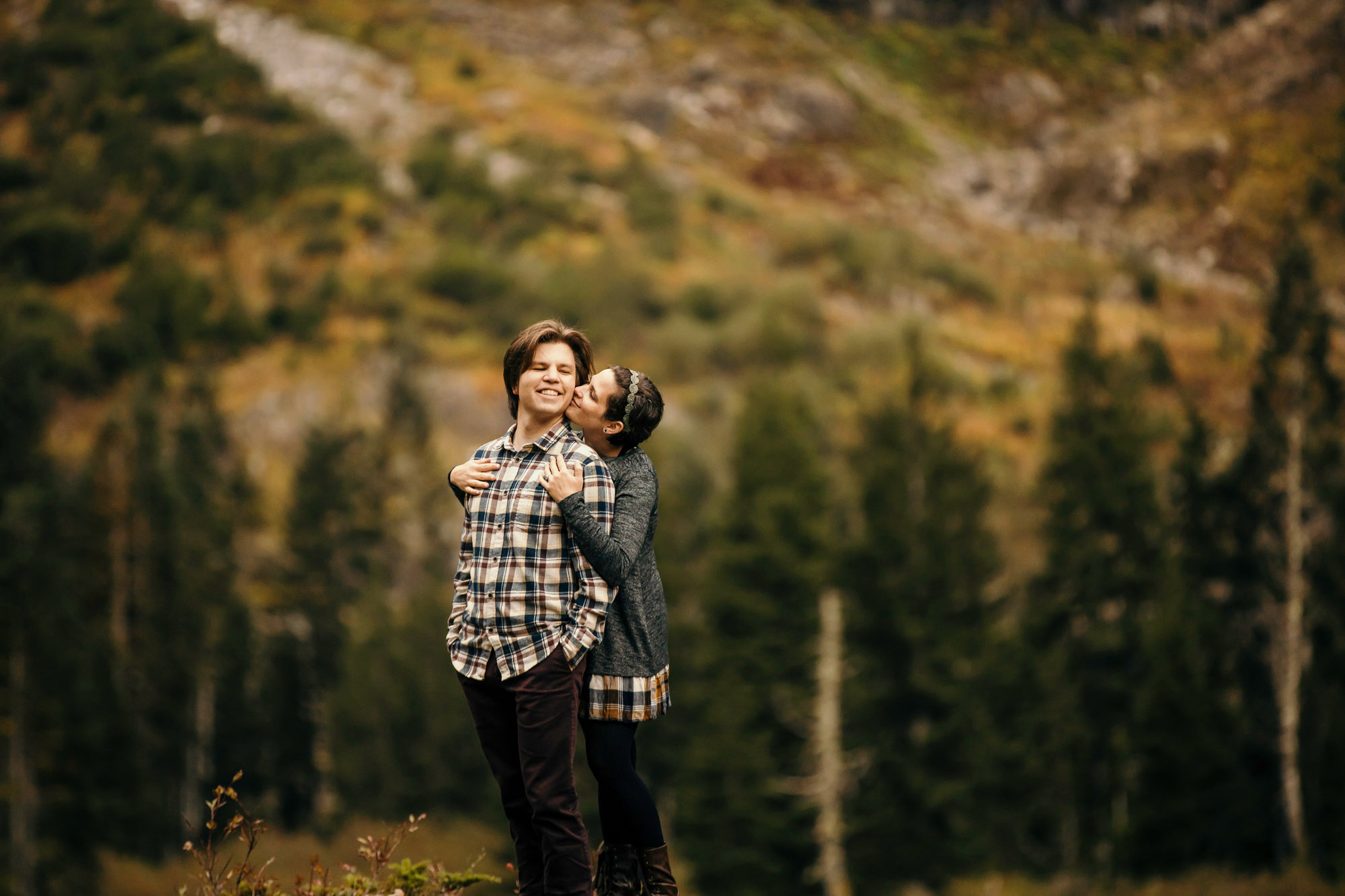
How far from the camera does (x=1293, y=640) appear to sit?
92.6ft

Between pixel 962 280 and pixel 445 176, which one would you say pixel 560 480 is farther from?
pixel 445 176

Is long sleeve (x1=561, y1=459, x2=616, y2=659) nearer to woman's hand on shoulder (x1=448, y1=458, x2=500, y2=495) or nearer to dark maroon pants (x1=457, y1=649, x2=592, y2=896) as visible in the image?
dark maroon pants (x1=457, y1=649, x2=592, y2=896)

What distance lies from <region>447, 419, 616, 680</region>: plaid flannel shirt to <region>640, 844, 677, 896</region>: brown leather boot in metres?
0.96

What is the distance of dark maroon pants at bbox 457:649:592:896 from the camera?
12.4 ft

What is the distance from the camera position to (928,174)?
135625mm

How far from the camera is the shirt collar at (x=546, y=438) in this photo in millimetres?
4082

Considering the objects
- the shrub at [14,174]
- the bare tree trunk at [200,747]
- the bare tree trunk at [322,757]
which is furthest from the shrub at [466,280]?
the bare tree trunk at [200,747]

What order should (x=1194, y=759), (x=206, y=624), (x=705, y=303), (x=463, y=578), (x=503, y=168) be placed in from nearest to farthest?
(x=463, y=578), (x=1194, y=759), (x=206, y=624), (x=705, y=303), (x=503, y=168)

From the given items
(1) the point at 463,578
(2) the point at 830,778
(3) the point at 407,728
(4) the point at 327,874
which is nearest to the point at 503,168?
(3) the point at 407,728

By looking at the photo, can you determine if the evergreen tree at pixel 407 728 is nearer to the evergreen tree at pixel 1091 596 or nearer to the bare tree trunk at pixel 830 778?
the bare tree trunk at pixel 830 778

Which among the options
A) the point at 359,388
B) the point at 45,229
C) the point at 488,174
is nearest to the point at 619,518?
the point at 359,388

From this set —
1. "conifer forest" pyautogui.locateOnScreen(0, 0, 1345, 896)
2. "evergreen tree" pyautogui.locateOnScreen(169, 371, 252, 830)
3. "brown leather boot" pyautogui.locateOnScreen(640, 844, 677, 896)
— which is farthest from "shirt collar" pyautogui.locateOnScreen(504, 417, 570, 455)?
"evergreen tree" pyautogui.locateOnScreen(169, 371, 252, 830)

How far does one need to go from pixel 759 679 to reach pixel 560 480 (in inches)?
1024

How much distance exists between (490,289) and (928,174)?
70762 millimetres
